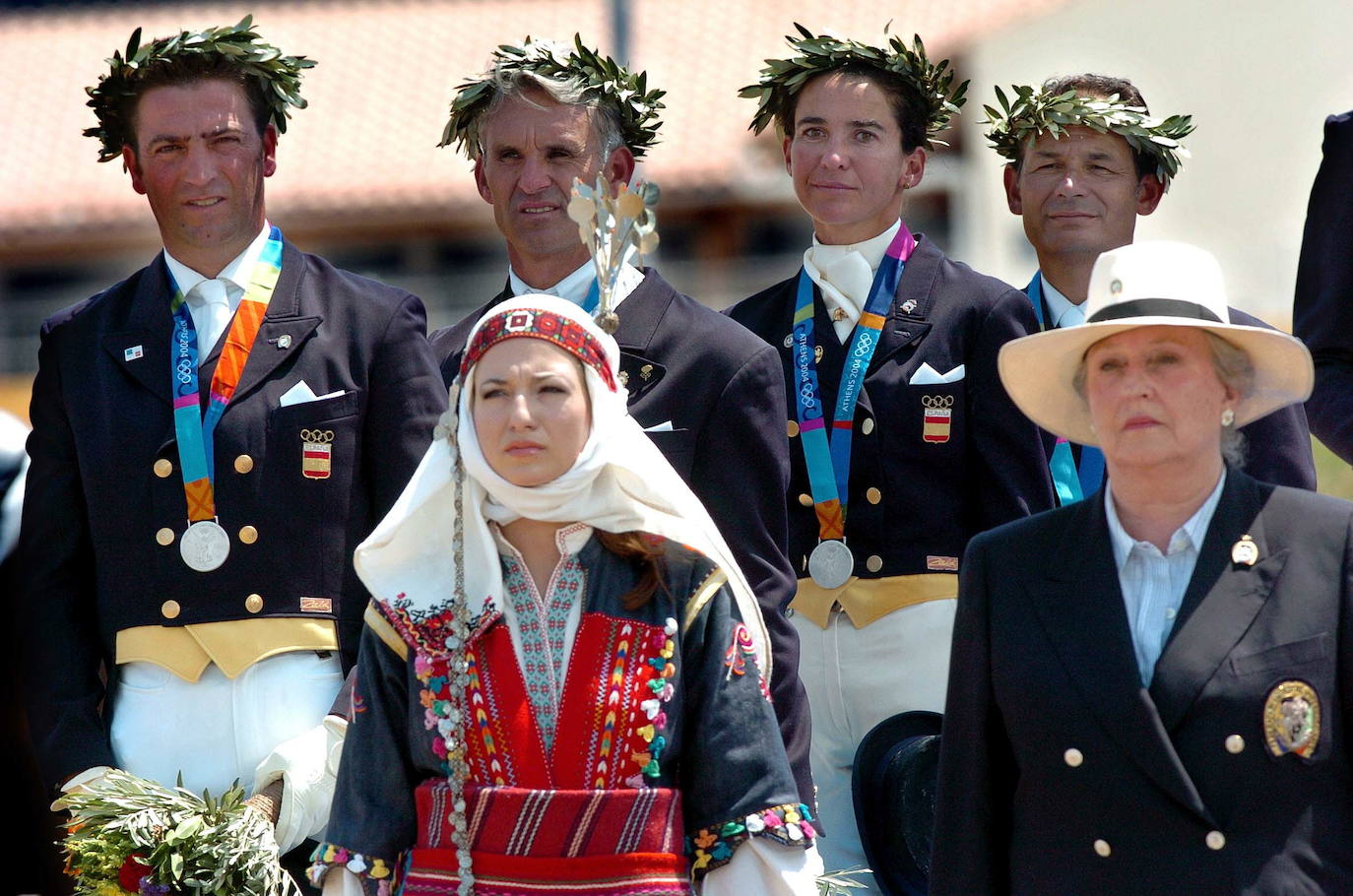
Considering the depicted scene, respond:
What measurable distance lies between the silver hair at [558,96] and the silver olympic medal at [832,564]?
3.96 feet

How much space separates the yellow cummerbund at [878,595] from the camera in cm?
573

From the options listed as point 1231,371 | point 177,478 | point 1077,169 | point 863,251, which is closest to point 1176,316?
point 1231,371

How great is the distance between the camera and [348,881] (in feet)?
14.6

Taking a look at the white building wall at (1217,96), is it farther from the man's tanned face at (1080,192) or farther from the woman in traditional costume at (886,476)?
the woman in traditional costume at (886,476)

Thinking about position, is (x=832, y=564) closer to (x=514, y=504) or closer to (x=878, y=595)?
(x=878, y=595)

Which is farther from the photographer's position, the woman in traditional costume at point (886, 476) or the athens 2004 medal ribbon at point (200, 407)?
the woman in traditional costume at point (886, 476)

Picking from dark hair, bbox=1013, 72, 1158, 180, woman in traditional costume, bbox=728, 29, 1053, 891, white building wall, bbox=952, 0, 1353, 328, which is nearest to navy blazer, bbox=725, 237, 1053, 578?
woman in traditional costume, bbox=728, 29, 1053, 891

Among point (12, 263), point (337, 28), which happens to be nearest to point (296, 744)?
point (12, 263)

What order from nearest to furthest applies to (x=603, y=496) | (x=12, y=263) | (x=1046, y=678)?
(x=1046, y=678), (x=603, y=496), (x=12, y=263)

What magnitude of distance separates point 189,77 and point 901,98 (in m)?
1.94

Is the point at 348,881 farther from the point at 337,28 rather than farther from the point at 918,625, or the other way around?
the point at 337,28

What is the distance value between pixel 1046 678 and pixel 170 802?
201 centimetres

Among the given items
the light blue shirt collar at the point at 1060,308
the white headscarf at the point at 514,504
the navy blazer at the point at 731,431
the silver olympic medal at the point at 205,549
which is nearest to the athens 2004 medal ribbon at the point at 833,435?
the navy blazer at the point at 731,431

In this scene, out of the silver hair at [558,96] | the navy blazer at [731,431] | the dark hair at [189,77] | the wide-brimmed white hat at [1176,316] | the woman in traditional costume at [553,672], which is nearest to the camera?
the wide-brimmed white hat at [1176,316]
